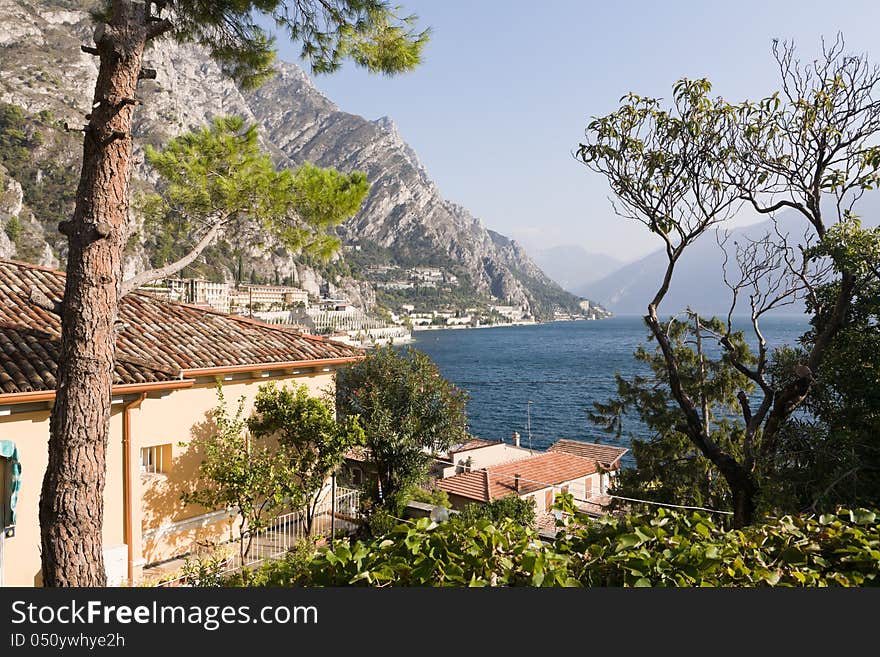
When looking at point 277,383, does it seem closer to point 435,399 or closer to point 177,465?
point 177,465

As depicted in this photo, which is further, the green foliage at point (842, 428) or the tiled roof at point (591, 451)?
the tiled roof at point (591, 451)

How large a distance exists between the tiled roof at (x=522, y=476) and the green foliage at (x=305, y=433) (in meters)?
8.70

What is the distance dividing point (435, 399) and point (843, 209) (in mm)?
7715

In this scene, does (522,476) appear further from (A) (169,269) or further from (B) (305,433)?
(A) (169,269)

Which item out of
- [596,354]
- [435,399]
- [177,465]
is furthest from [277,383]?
[596,354]

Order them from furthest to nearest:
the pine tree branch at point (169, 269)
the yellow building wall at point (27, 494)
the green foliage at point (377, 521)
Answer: the green foliage at point (377, 521)
the yellow building wall at point (27, 494)
the pine tree branch at point (169, 269)

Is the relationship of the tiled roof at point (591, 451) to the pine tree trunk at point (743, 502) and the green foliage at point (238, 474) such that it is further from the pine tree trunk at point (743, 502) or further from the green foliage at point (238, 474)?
the green foliage at point (238, 474)

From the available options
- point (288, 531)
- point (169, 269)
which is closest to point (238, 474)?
point (288, 531)

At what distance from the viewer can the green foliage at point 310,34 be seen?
6430 millimetres

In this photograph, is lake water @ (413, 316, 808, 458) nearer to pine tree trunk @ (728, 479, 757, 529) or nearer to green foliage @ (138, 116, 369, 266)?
pine tree trunk @ (728, 479, 757, 529)

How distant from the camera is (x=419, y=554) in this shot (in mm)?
2080

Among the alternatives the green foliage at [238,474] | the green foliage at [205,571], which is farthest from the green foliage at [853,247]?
the green foliage at [238,474]

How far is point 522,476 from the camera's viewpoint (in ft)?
68.5

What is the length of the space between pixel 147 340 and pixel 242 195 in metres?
2.73
